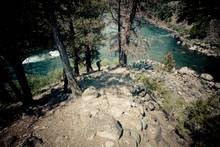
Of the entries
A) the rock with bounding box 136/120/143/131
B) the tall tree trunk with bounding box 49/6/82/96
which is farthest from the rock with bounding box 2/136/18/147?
the rock with bounding box 136/120/143/131

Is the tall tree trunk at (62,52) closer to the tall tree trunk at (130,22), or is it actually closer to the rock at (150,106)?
the rock at (150,106)

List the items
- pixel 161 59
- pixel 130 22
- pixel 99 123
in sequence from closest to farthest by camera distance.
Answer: pixel 99 123 < pixel 130 22 < pixel 161 59

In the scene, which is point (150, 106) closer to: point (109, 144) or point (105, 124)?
point (105, 124)

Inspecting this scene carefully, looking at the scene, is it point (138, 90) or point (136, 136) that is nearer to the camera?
point (136, 136)

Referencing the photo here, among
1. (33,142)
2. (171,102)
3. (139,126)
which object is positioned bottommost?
(171,102)

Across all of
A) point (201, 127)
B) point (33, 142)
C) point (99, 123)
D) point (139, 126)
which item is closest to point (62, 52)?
point (99, 123)

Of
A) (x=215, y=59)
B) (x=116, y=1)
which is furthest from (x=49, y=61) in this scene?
(x=215, y=59)

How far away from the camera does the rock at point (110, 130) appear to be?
7445 mm

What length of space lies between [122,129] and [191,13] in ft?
174

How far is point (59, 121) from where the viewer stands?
8484 millimetres

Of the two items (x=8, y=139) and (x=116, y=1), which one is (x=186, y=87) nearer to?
(x=116, y=1)

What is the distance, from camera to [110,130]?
7.62 metres

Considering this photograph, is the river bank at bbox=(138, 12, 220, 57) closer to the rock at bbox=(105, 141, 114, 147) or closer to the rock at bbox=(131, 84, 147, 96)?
the rock at bbox=(131, 84, 147, 96)

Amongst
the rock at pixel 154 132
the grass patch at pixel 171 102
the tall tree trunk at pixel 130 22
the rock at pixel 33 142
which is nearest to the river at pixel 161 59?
the tall tree trunk at pixel 130 22
